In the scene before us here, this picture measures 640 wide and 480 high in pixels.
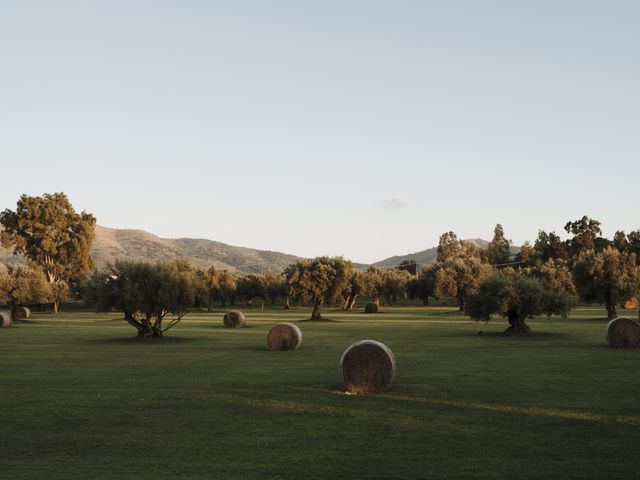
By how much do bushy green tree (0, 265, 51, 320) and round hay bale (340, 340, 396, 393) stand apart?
74.1m

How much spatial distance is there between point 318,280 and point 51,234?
60.5 m

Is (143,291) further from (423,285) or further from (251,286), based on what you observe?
(251,286)

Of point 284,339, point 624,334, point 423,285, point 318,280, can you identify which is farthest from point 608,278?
point 423,285

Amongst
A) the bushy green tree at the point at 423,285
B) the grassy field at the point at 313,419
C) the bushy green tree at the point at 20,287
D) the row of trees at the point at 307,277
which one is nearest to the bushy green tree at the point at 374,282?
the row of trees at the point at 307,277

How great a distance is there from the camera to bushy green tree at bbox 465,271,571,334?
49.1 m

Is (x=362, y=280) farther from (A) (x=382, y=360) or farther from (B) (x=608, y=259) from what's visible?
(A) (x=382, y=360)

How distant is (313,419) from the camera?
17562mm

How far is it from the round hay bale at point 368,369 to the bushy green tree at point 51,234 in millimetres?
107068

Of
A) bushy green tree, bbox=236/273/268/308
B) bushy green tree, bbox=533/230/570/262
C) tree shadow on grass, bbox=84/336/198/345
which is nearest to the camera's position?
tree shadow on grass, bbox=84/336/198/345

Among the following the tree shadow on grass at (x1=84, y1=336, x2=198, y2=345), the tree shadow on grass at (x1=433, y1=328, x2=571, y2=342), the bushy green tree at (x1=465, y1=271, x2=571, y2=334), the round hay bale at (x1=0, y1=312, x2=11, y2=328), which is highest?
the bushy green tree at (x1=465, y1=271, x2=571, y2=334)

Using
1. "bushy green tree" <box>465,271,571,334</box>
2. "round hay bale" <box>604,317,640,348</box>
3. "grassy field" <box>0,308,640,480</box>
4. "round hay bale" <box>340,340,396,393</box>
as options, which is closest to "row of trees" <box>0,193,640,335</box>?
"bushy green tree" <box>465,271,571,334</box>

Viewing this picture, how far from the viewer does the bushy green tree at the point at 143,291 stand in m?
48.0

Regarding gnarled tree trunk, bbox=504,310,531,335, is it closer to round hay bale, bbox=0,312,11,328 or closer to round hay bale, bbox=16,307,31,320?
round hay bale, bbox=0,312,11,328

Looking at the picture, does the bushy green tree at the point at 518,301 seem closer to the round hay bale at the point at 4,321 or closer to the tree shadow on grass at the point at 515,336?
the tree shadow on grass at the point at 515,336
